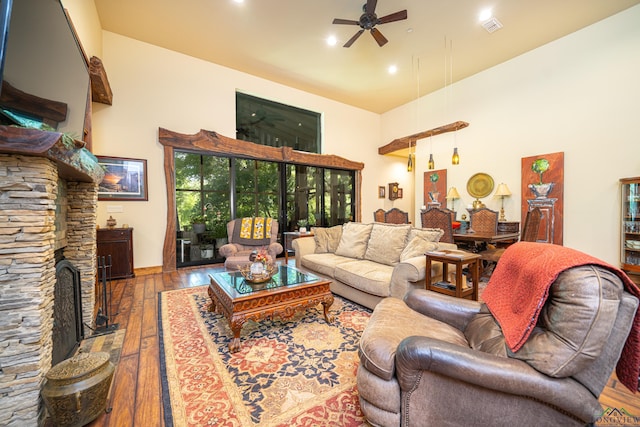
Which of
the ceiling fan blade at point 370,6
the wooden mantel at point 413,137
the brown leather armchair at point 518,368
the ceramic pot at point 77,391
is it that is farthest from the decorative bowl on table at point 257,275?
the wooden mantel at point 413,137

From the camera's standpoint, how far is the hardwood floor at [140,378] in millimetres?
1359

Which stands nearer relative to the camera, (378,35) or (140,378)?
(140,378)

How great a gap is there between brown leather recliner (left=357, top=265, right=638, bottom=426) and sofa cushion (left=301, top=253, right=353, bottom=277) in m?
1.80

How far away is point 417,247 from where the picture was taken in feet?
8.98

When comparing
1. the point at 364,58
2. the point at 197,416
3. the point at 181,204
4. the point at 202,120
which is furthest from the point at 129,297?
the point at 364,58

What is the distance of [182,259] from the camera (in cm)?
466

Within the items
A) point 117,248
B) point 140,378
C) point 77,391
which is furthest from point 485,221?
point 117,248

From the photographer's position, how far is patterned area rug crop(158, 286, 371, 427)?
136cm

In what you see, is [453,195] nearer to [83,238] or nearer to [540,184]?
[540,184]

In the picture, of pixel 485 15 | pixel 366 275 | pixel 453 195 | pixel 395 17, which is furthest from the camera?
pixel 453 195

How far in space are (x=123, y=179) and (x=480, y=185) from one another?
22.6 ft

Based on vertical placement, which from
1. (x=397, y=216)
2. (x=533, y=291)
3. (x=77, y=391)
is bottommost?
(x=77, y=391)

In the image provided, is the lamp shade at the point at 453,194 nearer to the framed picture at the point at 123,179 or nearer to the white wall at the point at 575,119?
the white wall at the point at 575,119

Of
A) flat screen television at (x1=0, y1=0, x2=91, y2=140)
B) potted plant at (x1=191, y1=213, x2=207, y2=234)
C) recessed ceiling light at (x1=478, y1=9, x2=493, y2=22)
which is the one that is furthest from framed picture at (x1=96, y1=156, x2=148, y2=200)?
recessed ceiling light at (x1=478, y1=9, x2=493, y2=22)
